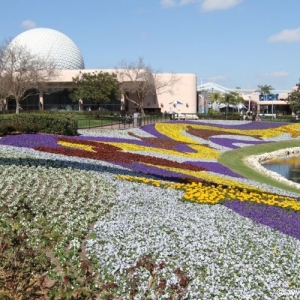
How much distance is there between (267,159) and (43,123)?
44.3ft

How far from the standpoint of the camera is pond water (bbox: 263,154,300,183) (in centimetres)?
2392

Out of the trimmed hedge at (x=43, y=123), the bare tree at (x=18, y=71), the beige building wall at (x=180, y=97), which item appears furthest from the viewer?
the beige building wall at (x=180, y=97)

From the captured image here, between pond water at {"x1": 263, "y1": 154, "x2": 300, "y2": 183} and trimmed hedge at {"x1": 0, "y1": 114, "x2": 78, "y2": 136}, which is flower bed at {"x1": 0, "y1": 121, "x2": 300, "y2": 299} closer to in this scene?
pond water at {"x1": 263, "y1": 154, "x2": 300, "y2": 183}

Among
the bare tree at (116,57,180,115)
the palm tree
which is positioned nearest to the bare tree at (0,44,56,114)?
the bare tree at (116,57,180,115)

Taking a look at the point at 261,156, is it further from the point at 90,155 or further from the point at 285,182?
the point at 90,155

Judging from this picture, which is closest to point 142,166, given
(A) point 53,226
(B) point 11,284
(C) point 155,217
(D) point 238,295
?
(C) point 155,217

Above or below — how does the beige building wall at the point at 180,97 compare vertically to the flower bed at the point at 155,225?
above

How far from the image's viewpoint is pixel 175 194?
1288 cm

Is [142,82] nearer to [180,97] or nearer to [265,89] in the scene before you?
[180,97]

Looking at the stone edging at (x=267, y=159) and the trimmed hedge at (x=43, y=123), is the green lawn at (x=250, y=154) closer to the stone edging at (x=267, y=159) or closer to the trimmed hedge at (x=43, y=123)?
the stone edging at (x=267, y=159)

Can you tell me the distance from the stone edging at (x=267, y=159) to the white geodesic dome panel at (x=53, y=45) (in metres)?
45.4

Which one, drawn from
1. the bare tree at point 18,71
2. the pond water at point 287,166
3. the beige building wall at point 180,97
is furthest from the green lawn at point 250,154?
the beige building wall at point 180,97

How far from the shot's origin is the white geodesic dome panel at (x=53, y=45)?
7194 centimetres

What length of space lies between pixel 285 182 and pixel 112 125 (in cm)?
2268
